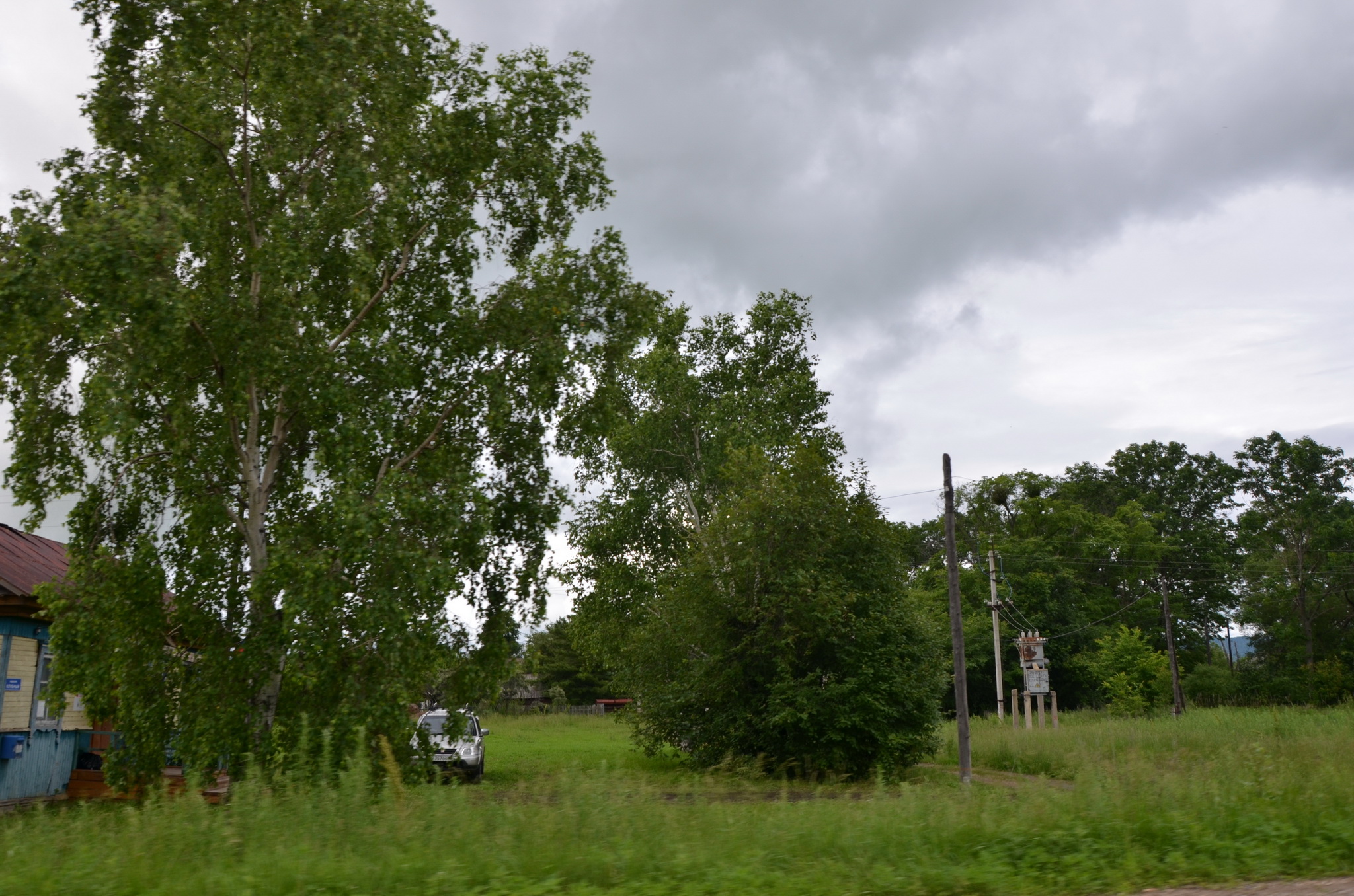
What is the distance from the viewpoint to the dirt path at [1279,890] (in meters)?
6.96

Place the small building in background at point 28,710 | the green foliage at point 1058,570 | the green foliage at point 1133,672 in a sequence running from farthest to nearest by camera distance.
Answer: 1. the green foliage at point 1058,570
2. the green foliage at point 1133,672
3. the small building in background at point 28,710


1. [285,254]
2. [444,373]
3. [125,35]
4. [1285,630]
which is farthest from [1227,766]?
[1285,630]

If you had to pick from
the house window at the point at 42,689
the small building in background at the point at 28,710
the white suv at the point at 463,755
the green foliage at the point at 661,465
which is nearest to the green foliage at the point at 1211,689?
the green foliage at the point at 661,465

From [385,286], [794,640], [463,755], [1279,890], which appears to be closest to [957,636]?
[794,640]

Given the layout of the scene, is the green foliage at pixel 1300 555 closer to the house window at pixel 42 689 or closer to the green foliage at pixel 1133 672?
the green foliage at pixel 1133 672

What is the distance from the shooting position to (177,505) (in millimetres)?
14383

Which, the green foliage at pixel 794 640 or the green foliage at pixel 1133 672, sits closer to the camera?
the green foliage at pixel 794 640

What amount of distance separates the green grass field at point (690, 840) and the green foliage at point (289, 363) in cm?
350

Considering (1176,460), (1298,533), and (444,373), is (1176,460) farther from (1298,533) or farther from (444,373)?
(444,373)

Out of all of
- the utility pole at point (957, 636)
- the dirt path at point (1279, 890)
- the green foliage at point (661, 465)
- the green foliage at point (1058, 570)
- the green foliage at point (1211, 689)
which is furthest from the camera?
the green foliage at point (1058, 570)

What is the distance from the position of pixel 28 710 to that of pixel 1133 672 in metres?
49.4

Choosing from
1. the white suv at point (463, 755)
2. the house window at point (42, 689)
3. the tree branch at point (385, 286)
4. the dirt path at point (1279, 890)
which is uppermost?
the tree branch at point (385, 286)

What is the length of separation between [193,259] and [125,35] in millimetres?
3823

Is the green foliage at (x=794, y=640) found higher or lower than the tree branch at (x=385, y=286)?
lower
